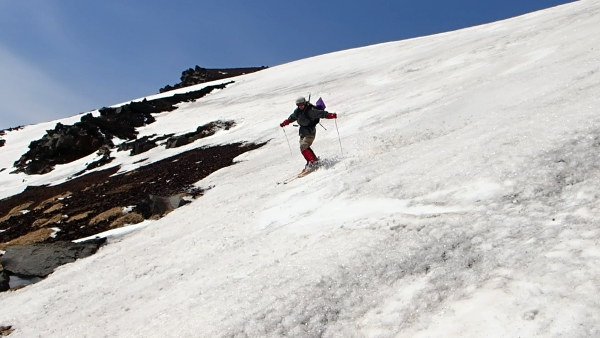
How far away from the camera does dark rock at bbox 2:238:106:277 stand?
38.3 ft

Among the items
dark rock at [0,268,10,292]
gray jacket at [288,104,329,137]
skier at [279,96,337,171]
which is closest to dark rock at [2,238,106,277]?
dark rock at [0,268,10,292]

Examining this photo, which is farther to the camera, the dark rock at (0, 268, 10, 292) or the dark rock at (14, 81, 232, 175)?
the dark rock at (14, 81, 232, 175)

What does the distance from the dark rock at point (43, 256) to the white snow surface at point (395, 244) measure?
25.9 inches

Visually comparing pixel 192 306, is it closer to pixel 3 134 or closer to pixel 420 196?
pixel 420 196

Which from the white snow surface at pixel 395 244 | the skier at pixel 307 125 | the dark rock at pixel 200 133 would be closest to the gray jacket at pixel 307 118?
the skier at pixel 307 125

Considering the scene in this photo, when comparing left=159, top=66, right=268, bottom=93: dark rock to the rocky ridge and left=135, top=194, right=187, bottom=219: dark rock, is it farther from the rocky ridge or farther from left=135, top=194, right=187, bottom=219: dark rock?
left=135, top=194, right=187, bottom=219: dark rock

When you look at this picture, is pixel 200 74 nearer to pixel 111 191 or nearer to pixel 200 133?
pixel 200 133

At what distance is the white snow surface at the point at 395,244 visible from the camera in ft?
15.6

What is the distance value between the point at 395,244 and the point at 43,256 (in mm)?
10645

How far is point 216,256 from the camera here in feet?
28.3

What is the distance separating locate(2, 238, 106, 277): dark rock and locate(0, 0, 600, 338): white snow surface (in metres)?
0.66

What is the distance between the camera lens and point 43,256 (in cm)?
1216

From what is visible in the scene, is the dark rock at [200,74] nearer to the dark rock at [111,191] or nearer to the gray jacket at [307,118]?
the dark rock at [111,191]

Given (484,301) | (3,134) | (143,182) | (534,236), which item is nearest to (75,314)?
(484,301)
